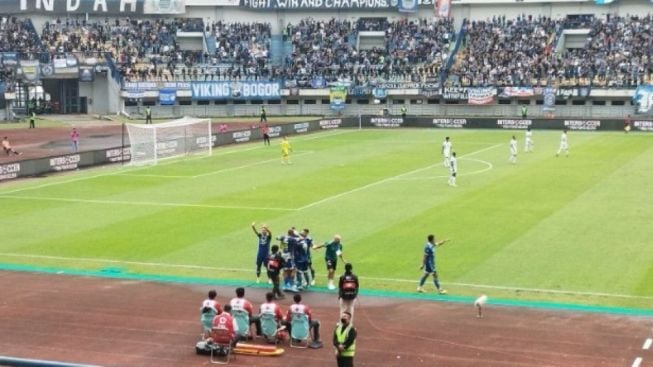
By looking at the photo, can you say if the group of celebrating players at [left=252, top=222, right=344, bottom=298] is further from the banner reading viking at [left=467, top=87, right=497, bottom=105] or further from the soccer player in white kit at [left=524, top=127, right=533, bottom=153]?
the banner reading viking at [left=467, top=87, right=497, bottom=105]

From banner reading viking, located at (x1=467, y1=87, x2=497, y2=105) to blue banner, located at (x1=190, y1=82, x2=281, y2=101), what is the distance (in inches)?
716

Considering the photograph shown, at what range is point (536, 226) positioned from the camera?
34.3m

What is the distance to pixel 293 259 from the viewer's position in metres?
25.6

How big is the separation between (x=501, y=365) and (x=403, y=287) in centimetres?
753

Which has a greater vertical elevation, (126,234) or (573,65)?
(573,65)

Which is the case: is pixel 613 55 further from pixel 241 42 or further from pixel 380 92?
pixel 241 42

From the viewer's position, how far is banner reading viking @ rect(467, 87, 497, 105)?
8762cm

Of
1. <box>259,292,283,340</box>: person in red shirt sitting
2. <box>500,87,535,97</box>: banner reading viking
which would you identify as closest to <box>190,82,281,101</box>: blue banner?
<box>500,87,535,97</box>: banner reading viking

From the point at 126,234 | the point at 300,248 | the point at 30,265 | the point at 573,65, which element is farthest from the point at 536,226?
the point at 573,65

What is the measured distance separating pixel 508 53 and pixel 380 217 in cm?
6021

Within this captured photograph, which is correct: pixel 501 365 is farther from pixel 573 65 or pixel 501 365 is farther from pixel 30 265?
pixel 573 65

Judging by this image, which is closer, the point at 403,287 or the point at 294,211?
the point at 403,287

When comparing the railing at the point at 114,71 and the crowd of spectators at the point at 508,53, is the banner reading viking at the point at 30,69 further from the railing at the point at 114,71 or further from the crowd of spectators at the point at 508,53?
the crowd of spectators at the point at 508,53

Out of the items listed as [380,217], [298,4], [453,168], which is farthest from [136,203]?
[298,4]
